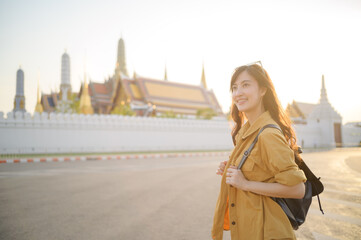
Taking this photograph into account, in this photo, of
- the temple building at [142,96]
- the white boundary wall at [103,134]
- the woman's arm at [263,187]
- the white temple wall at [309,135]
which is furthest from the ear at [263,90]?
the white temple wall at [309,135]

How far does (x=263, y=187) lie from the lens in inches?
56.1

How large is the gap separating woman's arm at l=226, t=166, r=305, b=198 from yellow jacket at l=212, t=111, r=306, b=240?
0.15ft

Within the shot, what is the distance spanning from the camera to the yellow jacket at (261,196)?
1338 millimetres

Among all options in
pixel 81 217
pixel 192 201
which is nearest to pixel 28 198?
pixel 81 217

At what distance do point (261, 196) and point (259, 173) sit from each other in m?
0.12

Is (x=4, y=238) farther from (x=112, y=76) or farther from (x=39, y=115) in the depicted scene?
(x=112, y=76)

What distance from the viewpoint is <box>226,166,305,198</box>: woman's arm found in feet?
4.55

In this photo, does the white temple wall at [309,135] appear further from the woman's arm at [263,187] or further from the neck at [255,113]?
the woman's arm at [263,187]

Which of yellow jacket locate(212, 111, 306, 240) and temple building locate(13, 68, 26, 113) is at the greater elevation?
temple building locate(13, 68, 26, 113)

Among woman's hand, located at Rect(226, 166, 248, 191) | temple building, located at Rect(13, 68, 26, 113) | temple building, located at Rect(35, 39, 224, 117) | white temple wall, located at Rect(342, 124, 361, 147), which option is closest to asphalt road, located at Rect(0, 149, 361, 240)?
woman's hand, located at Rect(226, 166, 248, 191)

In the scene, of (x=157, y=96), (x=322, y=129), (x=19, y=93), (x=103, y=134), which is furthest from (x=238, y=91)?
(x=19, y=93)

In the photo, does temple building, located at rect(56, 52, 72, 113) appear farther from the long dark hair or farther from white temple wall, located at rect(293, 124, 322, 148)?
the long dark hair

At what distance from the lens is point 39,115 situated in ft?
54.4

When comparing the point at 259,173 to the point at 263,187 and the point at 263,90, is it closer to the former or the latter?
the point at 263,187
